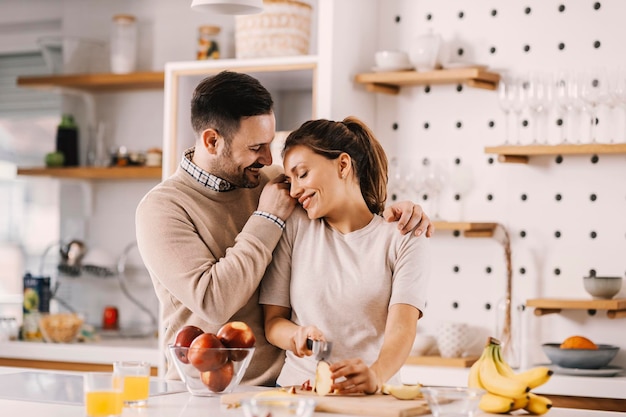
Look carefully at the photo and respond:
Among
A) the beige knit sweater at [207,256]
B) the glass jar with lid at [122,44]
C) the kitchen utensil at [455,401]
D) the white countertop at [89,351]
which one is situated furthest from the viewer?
the glass jar with lid at [122,44]

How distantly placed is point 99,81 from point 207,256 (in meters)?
2.72

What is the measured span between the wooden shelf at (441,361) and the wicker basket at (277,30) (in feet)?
4.40

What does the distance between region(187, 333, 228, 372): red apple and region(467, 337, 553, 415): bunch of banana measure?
0.51 metres

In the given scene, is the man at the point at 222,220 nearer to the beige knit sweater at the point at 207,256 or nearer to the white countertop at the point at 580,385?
the beige knit sweater at the point at 207,256

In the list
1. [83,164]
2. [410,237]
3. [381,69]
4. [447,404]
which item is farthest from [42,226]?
[447,404]

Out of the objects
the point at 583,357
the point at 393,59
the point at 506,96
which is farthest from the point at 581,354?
the point at 393,59

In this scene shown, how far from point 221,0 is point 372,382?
3.28 feet

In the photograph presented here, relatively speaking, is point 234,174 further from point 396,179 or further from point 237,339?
point 396,179

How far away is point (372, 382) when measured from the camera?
2.15m

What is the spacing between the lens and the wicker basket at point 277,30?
14.0ft

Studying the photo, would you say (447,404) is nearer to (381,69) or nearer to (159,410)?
(159,410)

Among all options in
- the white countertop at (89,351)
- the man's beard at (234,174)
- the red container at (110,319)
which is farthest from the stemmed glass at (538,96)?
the red container at (110,319)

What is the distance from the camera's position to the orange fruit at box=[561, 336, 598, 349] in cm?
382

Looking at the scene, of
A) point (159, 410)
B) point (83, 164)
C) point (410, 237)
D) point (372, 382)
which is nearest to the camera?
point (159, 410)
